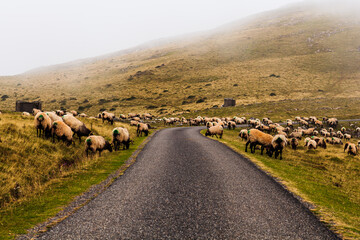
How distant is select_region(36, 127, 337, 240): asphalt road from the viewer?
205 inches

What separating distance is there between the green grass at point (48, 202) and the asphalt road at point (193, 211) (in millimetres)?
876

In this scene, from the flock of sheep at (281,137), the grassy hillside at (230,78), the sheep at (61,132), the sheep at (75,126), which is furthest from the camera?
the grassy hillside at (230,78)

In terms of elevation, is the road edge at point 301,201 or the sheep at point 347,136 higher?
the road edge at point 301,201

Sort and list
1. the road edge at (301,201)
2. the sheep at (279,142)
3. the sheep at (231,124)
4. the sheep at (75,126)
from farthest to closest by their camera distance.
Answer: the sheep at (231,124), the sheep at (75,126), the sheep at (279,142), the road edge at (301,201)

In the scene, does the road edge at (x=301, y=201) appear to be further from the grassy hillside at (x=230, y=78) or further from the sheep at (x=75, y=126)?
the grassy hillside at (x=230, y=78)

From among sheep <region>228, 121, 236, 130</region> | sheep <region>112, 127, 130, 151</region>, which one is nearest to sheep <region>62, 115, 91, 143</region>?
sheep <region>112, 127, 130, 151</region>

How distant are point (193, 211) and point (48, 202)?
16.6 feet

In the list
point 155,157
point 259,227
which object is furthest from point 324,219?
point 155,157

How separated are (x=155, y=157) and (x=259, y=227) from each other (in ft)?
30.8

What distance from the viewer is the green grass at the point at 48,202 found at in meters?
5.48

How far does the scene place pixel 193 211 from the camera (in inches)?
248

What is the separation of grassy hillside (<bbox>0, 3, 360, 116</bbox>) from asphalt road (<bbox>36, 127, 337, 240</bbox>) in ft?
184

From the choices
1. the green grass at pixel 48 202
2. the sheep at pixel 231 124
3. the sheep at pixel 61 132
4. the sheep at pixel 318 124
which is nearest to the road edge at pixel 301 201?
the green grass at pixel 48 202

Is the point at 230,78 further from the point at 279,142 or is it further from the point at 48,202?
the point at 48,202
